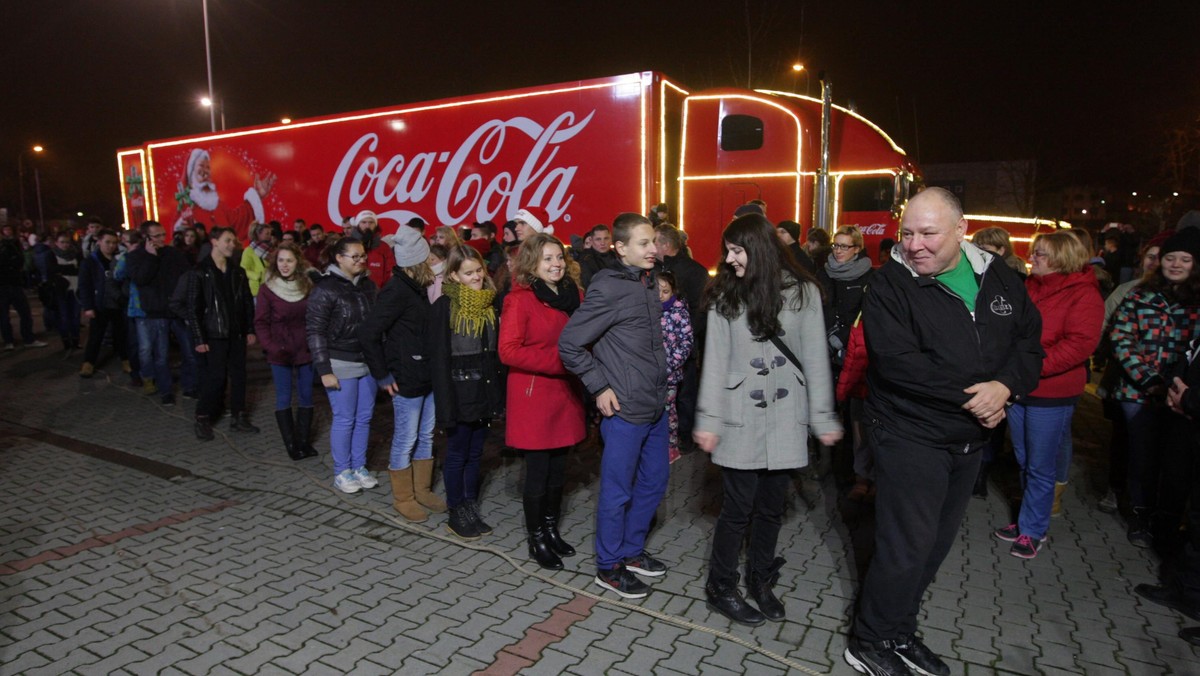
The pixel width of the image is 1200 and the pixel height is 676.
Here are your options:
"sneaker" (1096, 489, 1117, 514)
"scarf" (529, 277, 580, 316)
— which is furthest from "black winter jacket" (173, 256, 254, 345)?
"sneaker" (1096, 489, 1117, 514)

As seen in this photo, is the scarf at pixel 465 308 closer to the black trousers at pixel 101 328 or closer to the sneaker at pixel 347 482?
the sneaker at pixel 347 482

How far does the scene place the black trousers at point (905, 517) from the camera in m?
2.95

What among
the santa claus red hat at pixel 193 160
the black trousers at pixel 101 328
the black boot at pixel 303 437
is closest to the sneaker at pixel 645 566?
the black boot at pixel 303 437

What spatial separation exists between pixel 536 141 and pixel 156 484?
665 centimetres

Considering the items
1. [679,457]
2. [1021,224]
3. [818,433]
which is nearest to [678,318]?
[679,457]

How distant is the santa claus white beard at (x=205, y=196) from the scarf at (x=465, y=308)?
1316 cm

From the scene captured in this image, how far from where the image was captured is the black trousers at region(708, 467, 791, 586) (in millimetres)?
3494

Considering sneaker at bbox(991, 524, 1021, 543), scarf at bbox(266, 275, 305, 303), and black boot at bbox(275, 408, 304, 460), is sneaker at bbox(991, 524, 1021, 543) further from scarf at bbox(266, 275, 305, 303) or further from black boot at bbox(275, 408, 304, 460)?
scarf at bbox(266, 275, 305, 303)

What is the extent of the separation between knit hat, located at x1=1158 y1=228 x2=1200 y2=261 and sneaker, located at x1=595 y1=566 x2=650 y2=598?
3.68 meters

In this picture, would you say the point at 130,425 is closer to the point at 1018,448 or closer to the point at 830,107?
the point at 1018,448

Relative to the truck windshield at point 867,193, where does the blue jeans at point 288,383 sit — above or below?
below

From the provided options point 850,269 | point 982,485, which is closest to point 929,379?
point 850,269

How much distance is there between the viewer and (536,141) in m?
10.5

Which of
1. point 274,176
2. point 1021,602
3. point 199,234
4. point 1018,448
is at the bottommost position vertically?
point 1021,602
